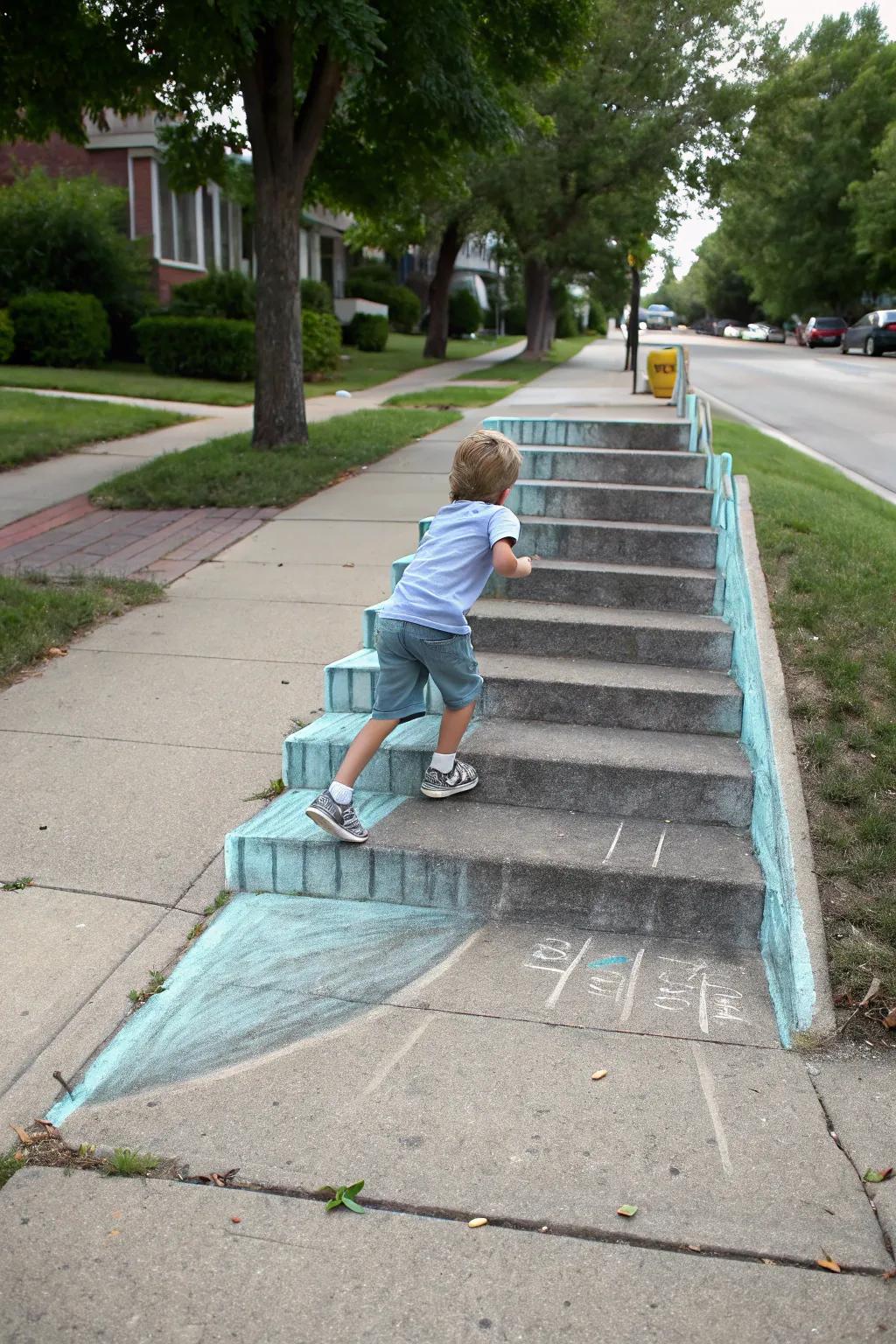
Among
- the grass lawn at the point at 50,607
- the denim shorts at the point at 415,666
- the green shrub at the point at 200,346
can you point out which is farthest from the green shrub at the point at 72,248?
the denim shorts at the point at 415,666

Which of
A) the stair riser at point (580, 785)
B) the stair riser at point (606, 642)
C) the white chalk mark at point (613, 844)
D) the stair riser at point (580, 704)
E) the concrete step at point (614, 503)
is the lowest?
the white chalk mark at point (613, 844)

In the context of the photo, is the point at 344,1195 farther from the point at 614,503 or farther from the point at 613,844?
the point at 614,503

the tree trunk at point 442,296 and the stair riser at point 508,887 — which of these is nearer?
the stair riser at point 508,887

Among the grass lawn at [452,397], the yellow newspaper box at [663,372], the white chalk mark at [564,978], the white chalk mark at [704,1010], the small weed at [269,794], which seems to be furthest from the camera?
the grass lawn at [452,397]

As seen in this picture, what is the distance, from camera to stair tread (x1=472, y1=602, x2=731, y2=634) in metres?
5.16

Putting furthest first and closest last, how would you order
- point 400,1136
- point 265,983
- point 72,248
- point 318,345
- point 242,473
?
point 72,248 → point 318,345 → point 242,473 → point 265,983 → point 400,1136

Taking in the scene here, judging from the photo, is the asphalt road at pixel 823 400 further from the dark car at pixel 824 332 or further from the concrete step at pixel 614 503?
the dark car at pixel 824 332

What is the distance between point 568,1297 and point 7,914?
89.0 inches

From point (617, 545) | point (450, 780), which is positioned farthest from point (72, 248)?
point (450, 780)

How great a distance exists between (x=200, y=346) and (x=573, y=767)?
18470mm

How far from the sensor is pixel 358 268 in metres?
42.5

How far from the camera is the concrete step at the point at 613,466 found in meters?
6.51

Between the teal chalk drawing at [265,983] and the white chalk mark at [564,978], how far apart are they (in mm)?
351

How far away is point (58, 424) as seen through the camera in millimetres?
14109
